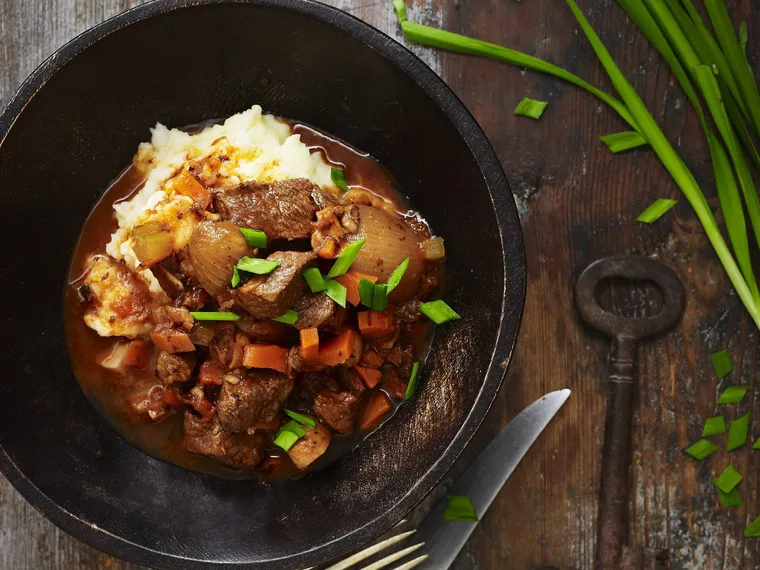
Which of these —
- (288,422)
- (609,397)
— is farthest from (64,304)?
(609,397)

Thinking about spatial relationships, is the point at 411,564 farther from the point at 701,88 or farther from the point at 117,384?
the point at 701,88

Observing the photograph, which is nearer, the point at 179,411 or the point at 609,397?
the point at 179,411

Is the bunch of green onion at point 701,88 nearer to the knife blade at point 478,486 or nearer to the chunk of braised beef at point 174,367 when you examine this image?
the knife blade at point 478,486

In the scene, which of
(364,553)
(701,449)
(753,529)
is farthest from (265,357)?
(753,529)

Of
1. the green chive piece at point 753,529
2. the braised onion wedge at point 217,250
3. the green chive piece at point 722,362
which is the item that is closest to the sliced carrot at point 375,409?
the braised onion wedge at point 217,250

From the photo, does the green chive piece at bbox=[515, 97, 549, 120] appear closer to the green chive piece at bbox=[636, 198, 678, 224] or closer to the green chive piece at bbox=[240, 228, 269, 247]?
the green chive piece at bbox=[636, 198, 678, 224]

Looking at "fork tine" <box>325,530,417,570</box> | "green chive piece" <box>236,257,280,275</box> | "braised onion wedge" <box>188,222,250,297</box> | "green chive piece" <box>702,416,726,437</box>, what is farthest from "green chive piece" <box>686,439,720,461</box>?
"braised onion wedge" <box>188,222,250,297</box>

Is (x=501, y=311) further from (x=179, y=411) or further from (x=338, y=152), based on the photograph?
(x=179, y=411)
